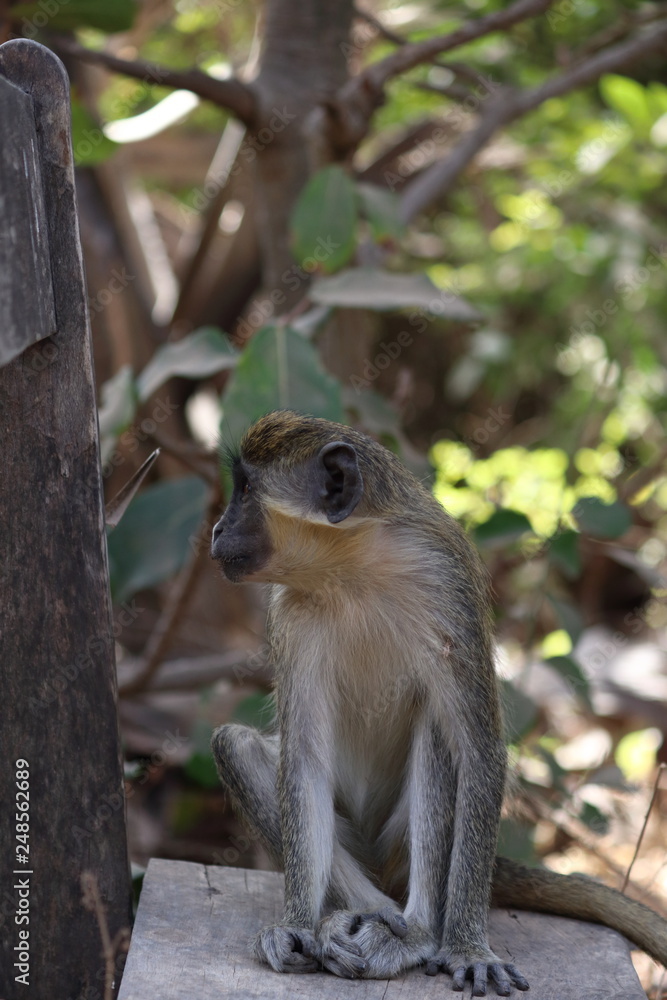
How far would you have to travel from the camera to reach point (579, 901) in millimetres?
3131

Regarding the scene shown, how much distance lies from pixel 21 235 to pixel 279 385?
157 centimetres

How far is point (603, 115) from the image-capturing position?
7.09 metres

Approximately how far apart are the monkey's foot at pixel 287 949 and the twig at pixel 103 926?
33cm

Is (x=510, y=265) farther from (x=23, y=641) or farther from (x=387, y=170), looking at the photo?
(x=23, y=641)

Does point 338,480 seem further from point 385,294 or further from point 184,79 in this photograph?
point 184,79

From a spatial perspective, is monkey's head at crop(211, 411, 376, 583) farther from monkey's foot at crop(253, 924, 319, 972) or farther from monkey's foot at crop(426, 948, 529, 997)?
monkey's foot at crop(426, 948, 529, 997)

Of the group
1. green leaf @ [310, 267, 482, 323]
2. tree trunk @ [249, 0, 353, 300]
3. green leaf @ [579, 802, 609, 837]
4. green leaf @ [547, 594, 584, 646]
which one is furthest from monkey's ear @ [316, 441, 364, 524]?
tree trunk @ [249, 0, 353, 300]

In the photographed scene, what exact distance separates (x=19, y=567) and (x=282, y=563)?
0.69m

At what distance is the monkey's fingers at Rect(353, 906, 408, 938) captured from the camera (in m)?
2.78

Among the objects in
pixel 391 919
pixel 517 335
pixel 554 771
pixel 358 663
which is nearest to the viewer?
pixel 391 919

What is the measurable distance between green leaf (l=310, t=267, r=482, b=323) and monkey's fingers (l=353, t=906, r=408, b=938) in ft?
6.67

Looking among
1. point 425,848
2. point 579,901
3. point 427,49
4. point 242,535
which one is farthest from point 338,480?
point 427,49

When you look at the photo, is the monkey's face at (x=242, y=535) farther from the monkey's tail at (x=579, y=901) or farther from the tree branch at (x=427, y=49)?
the tree branch at (x=427, y=49)

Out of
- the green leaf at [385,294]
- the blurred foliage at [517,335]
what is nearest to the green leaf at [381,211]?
the blurred foliage at [517,335]
